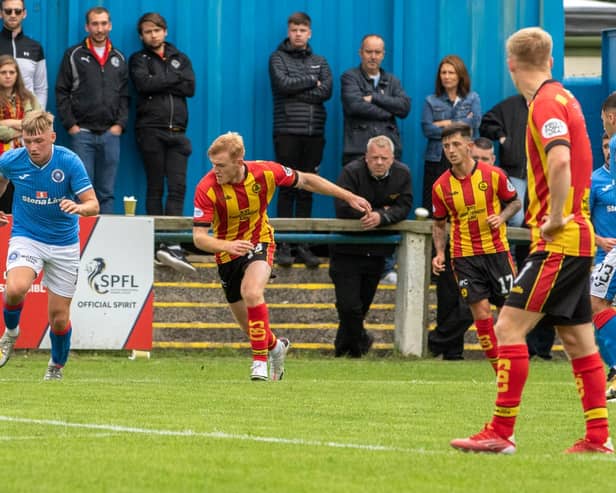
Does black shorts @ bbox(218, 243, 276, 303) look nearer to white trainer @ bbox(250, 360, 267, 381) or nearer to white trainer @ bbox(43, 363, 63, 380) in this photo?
white trainer @ bbox(250, 360, 267, 381)

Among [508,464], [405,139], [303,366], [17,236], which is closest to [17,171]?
[17,236]

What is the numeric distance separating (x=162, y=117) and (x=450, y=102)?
3.29m

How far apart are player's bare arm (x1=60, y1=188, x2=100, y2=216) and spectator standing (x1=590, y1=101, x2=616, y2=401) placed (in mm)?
3876

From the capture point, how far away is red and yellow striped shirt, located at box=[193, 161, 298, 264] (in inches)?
482

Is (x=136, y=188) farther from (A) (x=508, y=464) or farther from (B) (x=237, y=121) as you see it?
(A) (x=508, y=464)

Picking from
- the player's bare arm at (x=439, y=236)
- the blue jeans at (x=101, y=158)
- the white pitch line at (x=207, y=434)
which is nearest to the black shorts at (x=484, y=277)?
the player's bare arm at (x=439, y=236)

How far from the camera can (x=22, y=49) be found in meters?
16.1

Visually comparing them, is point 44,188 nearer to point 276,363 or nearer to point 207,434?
point 276,363

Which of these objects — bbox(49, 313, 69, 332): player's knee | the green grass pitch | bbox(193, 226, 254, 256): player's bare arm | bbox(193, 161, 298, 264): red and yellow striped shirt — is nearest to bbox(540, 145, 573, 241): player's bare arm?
the green grass pitch

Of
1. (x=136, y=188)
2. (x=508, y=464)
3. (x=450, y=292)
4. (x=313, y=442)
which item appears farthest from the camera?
(x=136, y=188)

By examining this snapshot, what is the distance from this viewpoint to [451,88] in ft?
56.0

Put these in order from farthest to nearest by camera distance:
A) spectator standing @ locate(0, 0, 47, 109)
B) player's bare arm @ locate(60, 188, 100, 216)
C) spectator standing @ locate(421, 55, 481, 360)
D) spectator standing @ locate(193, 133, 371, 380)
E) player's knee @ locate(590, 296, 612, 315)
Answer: spectator standing @ locate(421, 55, 481, 360)
spectator standing @ locate(0, 0, 47, 109)
spectator standing @ locate(193, 133, 371, 380)
player's knee @ locate(590, 296, 612, 315)
player's bare arm @ locate(60, 188, 100, 216)

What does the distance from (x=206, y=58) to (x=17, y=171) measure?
6.69 meters

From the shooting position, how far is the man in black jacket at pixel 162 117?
16547 mm
